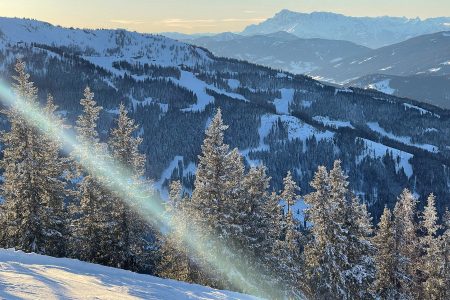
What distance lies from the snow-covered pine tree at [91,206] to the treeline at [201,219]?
0.07 meters

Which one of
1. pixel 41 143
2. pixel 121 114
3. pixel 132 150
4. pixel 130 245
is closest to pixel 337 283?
pixel 130 245

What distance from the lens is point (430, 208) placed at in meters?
33.4

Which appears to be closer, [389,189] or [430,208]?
[430,208]

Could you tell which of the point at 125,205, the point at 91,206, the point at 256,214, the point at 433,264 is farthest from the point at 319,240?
the point at 91,206

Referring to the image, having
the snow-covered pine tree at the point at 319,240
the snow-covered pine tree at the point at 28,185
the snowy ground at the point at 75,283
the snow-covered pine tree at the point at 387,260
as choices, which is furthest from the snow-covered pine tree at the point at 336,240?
the snow-covered pine tree at the point at 28,185

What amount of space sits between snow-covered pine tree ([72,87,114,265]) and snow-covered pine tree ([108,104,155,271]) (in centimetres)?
46

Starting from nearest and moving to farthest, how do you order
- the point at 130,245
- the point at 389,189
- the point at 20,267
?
the point at 20,267 → the point at 130,245 → the point at 389,189

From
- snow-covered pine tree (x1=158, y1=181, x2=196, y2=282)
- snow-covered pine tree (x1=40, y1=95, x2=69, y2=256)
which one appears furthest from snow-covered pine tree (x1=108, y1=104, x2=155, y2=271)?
snow-covered pine tree (x1=40, y1=95, x2=69, y2=256)

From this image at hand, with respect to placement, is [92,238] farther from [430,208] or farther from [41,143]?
[430,208]

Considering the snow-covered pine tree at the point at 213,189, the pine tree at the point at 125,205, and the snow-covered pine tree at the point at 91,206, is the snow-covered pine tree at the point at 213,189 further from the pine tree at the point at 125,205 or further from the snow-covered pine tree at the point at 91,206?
the snow-covered pine tree at the point at 91,206

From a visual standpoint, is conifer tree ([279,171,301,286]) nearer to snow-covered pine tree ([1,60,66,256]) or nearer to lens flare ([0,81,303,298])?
lens flare ([0,81,303,298])

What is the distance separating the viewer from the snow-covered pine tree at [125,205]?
96.2 feet

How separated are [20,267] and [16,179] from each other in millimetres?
11666

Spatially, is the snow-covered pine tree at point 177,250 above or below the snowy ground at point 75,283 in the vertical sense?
below
